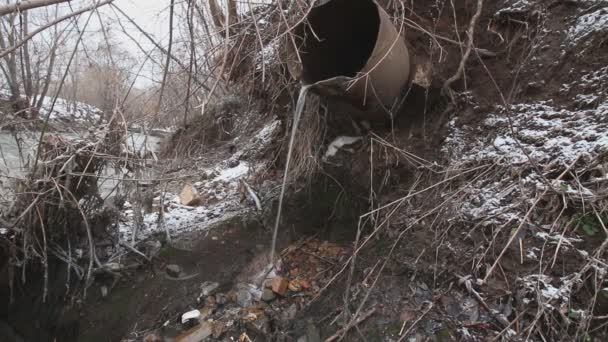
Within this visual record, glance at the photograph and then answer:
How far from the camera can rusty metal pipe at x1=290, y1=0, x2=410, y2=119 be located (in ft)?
6.93

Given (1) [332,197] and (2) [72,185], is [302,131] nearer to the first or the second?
(1) [332,197]

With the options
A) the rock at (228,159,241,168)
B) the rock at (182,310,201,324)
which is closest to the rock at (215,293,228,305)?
the rock at (182,310,201,324)

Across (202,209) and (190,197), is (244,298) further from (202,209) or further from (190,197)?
(190,197)

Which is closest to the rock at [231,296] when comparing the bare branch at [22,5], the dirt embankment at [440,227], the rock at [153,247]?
the dirt embankment at [440,227]

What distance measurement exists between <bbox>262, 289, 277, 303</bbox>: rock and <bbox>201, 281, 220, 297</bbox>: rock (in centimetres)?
45

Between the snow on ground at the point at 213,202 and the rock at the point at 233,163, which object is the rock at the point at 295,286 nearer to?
the snow on ground at the point at 213,202

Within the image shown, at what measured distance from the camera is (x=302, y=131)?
316 centimetres

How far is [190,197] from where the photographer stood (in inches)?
157

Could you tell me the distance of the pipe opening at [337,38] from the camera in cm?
252

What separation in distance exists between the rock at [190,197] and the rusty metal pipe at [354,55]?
214 cm

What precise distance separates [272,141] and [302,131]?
112cm

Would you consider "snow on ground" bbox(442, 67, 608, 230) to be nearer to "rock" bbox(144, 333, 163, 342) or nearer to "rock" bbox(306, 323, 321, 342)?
"rock" bbox(306, 323, 321, 342)

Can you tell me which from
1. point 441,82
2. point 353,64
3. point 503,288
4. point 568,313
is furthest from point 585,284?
point 353,64

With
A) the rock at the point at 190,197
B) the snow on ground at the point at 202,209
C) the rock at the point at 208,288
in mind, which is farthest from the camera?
the rock at the point at 190,197
